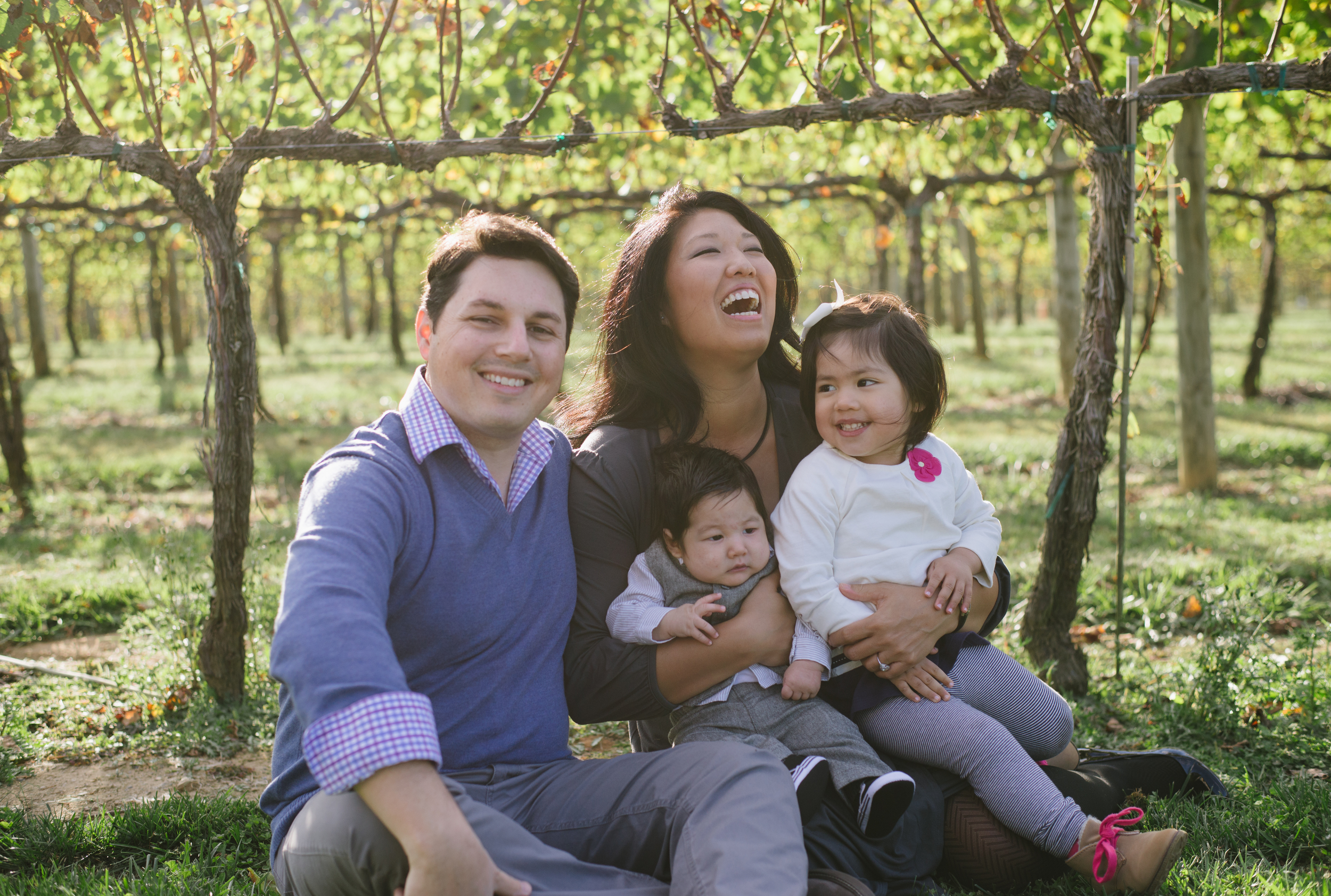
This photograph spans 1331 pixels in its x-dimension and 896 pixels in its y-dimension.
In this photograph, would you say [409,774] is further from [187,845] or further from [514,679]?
[187,845]

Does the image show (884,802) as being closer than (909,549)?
Yes

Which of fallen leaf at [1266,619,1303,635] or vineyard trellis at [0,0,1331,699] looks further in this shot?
fallen leaf at [1266,619,1303,635]

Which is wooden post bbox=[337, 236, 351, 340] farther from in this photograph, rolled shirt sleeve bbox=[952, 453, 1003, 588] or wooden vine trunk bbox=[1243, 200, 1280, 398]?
rolled shirt sleeve bbox=[952, 453, 1003, 588]

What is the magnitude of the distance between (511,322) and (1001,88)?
85.1 inches

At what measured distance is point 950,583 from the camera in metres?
2.55

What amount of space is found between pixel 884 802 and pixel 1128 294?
7.51 ft

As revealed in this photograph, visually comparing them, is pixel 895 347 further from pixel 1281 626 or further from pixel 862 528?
pixel 1281 626

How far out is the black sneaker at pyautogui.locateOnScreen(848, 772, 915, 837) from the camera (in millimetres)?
2291

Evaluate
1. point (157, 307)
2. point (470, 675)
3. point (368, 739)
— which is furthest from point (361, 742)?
point (157, 307)

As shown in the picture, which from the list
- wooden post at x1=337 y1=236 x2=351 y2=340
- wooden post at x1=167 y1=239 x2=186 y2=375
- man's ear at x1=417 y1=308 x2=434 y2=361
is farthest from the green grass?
wooden post at x1=337 y1=236 x2=351 y2=340

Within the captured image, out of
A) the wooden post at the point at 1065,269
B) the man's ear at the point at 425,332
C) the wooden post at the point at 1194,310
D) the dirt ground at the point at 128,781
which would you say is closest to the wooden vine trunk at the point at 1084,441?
the man's ear at the point at 425,332

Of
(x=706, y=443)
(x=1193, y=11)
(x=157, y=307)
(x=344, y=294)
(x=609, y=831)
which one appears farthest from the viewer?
(x=344, y=294)

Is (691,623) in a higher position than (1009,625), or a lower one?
higher

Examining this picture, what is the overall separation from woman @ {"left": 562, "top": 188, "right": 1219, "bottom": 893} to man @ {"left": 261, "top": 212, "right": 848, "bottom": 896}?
122 mm
